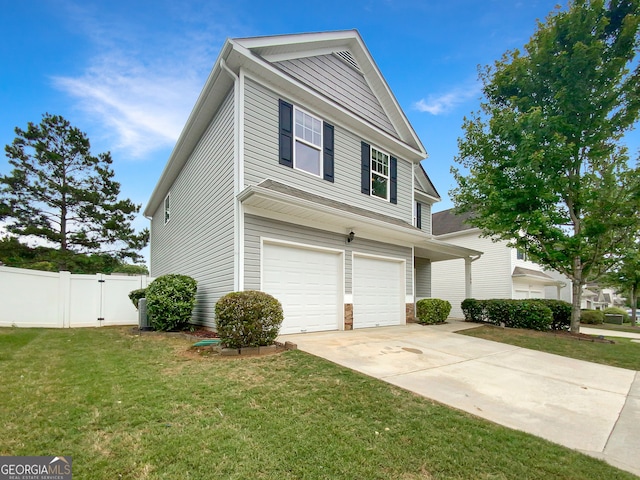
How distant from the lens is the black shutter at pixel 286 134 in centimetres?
841

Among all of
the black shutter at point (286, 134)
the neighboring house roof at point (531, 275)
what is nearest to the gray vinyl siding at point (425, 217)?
the neighboring house roof at point (531, 275)

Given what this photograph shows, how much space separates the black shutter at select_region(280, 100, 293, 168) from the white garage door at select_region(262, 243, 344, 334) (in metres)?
2.27

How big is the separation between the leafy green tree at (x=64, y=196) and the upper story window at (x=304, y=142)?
1550 cm

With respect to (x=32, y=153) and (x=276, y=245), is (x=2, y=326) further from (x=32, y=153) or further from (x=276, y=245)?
(x=32, y=153)

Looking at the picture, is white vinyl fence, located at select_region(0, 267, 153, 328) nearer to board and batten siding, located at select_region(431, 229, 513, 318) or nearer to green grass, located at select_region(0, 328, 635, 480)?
green grass, located at select_region(0, 328, 635, 480)

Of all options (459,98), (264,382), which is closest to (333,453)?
(264,382)

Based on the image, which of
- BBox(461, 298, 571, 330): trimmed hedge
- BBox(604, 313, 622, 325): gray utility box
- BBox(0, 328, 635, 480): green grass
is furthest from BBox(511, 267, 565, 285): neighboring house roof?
BBox(0, 328, 635, 480): green grass

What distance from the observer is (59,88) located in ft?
40.6

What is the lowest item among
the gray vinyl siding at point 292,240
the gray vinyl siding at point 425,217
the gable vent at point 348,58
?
the gray vinyl siding at point 292,240

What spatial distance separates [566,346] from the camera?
8688 millimetres

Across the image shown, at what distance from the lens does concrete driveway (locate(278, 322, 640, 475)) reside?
11.2 ft

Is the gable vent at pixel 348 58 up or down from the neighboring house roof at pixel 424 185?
up

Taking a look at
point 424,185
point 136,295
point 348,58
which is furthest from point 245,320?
point 424,185

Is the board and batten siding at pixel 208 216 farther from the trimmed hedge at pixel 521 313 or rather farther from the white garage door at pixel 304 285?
the trimmed hedge at pixel 521 313
